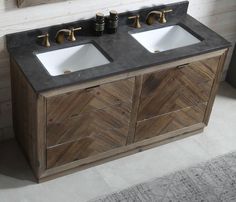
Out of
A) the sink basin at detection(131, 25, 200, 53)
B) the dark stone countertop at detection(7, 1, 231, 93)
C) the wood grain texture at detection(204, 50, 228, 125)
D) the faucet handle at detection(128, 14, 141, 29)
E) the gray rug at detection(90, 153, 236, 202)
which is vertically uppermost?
the faucet handle at detection(128, 14, 141, 29)

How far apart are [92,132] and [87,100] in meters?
0.26

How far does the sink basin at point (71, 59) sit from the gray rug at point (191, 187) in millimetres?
810

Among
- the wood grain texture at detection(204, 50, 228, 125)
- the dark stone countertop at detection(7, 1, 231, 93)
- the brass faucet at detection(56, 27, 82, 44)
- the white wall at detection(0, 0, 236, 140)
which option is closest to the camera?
the dark stone countertop at detection(7, 1, 231, 93)

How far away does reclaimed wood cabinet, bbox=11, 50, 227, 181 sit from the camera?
8.83 feet

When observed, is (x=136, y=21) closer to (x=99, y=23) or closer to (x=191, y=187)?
(x=99, y=23)

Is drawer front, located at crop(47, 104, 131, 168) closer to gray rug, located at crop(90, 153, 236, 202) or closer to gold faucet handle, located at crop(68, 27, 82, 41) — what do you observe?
gray rug, located at crop(90, 153, 236, 202)

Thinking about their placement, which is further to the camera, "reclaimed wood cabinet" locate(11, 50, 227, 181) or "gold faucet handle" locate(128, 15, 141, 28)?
"gold faucet handle" locate(128, 15, 141, 28)

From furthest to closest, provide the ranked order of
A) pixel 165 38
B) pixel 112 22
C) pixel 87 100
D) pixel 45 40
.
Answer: pixel 165 38, pixel 112 22, pixel 45 40, pixel 87 100

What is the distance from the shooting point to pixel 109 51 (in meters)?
2.87

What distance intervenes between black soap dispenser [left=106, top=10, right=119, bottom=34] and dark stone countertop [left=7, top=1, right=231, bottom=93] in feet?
0.10

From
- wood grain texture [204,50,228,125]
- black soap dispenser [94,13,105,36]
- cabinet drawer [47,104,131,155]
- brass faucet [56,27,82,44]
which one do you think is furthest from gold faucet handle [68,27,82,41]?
wood grain texture [204,50,228,125]

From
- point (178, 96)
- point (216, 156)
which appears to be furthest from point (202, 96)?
point (216, 156)

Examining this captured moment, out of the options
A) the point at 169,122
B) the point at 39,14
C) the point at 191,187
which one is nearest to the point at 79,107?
the point at 39,14

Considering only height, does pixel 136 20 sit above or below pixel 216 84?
above
